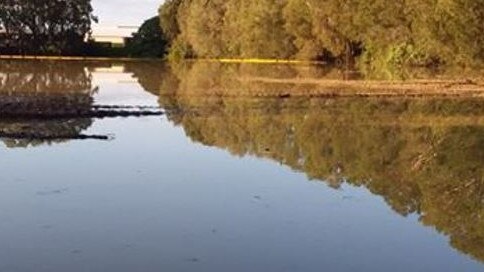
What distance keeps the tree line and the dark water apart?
657 inches

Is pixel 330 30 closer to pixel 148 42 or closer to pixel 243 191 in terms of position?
pixel 148 42

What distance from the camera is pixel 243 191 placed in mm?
16266

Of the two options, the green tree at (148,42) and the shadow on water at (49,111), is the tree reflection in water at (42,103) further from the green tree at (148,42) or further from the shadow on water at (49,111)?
the green tree at (148,42)

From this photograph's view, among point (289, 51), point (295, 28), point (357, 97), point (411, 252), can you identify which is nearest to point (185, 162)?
point (411, 252)

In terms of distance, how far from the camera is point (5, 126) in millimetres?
25609

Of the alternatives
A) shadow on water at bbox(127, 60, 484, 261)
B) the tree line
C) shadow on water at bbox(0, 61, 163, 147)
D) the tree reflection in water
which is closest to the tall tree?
the tree line

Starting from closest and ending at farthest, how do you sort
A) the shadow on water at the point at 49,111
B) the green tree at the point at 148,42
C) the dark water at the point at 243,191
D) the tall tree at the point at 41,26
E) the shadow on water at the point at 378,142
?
the dark water at the point at 243,191, the shadow on water at the point at 378,142, the shadow on water at the point at 49,111, the tall tree at the point at 41,26, the green tree at the point at 148,42

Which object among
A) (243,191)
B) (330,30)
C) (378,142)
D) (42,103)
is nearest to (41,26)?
(330,30)

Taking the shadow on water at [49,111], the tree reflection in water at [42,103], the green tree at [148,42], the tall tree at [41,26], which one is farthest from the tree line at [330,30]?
the tree reflection in water at [42,103]

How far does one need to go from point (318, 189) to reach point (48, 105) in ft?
63.3

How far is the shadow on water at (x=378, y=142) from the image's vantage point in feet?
51.1

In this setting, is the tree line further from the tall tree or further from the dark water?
the dark water

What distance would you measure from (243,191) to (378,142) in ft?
25.5

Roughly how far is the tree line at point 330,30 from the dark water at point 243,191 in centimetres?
1668
